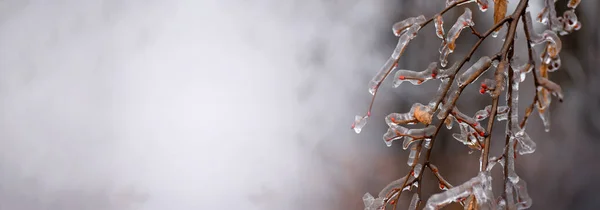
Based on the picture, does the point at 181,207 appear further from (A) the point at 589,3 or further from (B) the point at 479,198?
(A) the point at 589,3

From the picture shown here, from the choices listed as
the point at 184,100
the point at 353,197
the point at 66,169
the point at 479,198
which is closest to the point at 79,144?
the point at 66,169

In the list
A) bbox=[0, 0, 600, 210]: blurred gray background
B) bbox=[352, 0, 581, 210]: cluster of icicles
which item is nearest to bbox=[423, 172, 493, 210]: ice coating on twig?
bbox=[352, 0, 581, 210]: cluster of icicles

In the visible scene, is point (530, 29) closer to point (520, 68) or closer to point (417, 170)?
point (520, 68)

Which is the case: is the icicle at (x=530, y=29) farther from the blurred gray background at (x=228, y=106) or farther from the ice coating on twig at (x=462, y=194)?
the blurred gray background at (x=228, y=106)

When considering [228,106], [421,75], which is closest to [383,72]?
[421,75]

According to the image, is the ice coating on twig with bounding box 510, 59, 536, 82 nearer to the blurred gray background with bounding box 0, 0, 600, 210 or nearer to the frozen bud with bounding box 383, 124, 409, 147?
the frozen bud with bounding box 383, 124, 409, 147

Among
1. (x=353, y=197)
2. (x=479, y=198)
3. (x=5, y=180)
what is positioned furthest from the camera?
(x=353, y=197)

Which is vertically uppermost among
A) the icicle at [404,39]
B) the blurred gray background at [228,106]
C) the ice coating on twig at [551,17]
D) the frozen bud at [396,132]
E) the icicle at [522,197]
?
the blurred gray background at [228,106]

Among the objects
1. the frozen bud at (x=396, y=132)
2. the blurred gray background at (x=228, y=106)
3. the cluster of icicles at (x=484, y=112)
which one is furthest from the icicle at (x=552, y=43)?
the blurred gray background at (x=228, y=106)
